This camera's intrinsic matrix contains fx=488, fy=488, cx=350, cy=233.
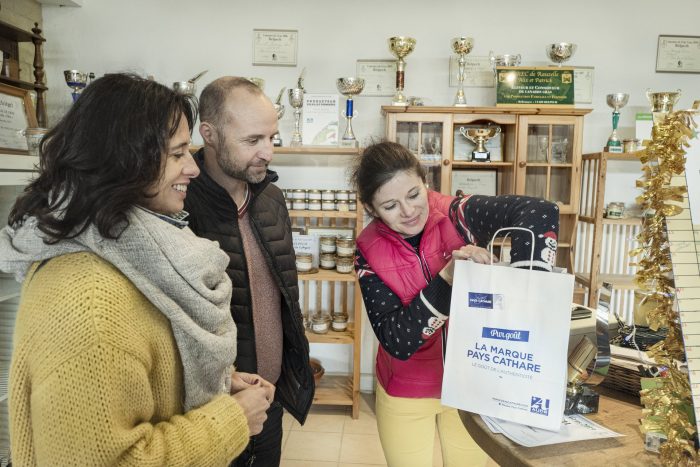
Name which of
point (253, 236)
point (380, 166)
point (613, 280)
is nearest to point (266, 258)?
point (253, 236)

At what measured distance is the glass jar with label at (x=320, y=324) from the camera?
2.93m

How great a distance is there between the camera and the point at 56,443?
0.70 metres

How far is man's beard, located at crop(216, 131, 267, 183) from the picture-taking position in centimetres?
146

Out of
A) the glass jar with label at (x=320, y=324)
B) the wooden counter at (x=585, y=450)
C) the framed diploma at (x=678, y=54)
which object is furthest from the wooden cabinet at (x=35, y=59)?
the framed diploma at (x=678, y=54)

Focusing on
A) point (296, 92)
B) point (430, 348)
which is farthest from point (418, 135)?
point (430, 348)

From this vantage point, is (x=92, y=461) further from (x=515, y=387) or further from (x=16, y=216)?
(x=515, y=387)

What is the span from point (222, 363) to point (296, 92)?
223 cm

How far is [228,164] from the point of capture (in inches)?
57.5

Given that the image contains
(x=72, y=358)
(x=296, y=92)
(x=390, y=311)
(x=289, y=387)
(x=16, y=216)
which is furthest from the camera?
(x=296, y=92)

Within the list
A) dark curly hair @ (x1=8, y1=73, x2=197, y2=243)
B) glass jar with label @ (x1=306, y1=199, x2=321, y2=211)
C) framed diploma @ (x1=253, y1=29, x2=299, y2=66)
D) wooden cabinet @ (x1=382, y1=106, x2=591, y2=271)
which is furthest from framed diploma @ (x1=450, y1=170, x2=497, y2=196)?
dark curly hair @ (x1=8, y1=73, x2=197, y2=243)

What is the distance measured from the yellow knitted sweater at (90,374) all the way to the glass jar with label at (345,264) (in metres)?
2.08

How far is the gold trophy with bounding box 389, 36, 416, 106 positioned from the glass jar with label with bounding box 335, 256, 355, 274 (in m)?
0.96

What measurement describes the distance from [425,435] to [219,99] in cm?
119

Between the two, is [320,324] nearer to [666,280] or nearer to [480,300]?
[480,300]
